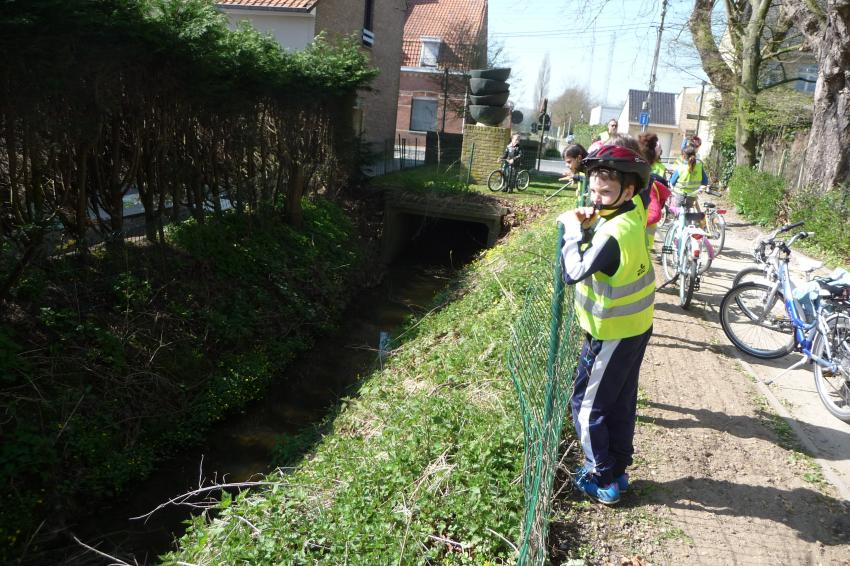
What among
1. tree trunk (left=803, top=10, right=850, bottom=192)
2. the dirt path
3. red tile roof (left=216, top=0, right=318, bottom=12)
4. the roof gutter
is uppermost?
red tile roof (left=216, top=0, right=318, bottom=12)

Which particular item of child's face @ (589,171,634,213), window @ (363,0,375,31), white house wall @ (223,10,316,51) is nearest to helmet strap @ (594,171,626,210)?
child's face @ (589,171,634,213)

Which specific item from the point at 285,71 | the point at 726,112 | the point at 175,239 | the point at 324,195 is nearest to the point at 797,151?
the point at 726,112

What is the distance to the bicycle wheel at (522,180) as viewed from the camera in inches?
707

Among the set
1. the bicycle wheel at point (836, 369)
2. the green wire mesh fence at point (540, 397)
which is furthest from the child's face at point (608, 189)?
the bicycle wheel at point (836, 369)

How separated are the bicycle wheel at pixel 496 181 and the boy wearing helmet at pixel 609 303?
14.1m

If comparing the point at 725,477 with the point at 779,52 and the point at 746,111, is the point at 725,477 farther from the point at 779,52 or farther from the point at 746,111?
the point at 779,52

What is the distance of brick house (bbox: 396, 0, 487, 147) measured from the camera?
3428cm

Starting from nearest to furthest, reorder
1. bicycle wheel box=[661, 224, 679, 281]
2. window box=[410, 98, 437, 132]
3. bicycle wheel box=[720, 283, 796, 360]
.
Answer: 1. bicycle wheel box=[720, 283, 796, 360]
2. bicycle wheel box=[661, 224, 679, 281]
3. window box=[410, 98, 437, 132]

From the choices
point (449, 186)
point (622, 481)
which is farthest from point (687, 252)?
point (449, 186)

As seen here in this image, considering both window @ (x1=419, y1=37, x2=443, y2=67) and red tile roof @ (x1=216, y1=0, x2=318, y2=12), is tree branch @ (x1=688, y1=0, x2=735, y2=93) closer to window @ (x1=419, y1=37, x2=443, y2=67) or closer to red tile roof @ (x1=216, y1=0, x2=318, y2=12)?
red tile roof @ (x1=216, y1=0, x2=318, y2=12)

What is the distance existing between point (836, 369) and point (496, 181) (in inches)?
518

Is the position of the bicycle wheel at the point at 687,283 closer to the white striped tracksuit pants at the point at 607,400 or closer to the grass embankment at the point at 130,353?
the white striped tracksuit pants at the point at 607,400

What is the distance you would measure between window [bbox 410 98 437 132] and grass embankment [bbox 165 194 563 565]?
32.9m

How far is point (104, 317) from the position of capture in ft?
24.8
